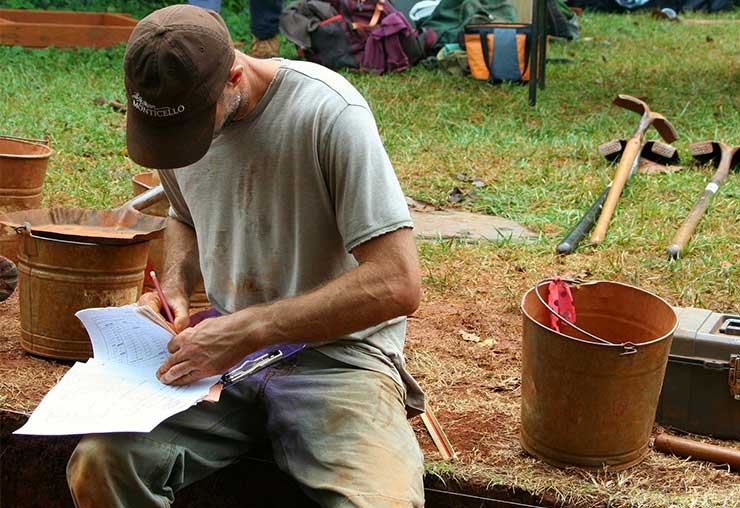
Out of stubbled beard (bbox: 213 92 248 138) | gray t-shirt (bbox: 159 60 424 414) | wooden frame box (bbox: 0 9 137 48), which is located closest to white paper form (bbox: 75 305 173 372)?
gray t-shirt (bbox: 159 60 424 414)

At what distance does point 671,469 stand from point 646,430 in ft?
0.60

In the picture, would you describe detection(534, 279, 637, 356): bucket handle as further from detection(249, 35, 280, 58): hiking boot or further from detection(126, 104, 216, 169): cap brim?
detection(249, 35, 280, 58): hiking boot

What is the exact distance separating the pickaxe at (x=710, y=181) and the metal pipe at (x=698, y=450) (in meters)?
1.84

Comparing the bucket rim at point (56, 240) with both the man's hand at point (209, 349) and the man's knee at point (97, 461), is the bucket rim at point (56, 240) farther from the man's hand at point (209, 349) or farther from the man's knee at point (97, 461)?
the man's knee at point (97, 461)

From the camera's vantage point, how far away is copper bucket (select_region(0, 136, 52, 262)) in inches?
179

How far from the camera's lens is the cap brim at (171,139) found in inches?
98.2

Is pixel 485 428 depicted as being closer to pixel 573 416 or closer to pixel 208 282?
pixel 573 416

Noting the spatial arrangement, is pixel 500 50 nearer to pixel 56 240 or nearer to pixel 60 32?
pixel 60 32

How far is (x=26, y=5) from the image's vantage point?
1152 centimetres

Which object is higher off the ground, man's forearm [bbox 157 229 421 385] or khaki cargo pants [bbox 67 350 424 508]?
man's forearm [bbox 157 229 421 385]

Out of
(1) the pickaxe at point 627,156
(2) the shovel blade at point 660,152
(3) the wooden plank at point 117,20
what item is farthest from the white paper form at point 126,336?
(3) the wooden plank at point 117,20

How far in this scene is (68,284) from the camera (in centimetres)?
373

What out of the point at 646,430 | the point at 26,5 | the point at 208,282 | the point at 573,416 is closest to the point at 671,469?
the point at 646,430

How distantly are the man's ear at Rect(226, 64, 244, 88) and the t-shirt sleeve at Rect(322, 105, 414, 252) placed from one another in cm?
26
